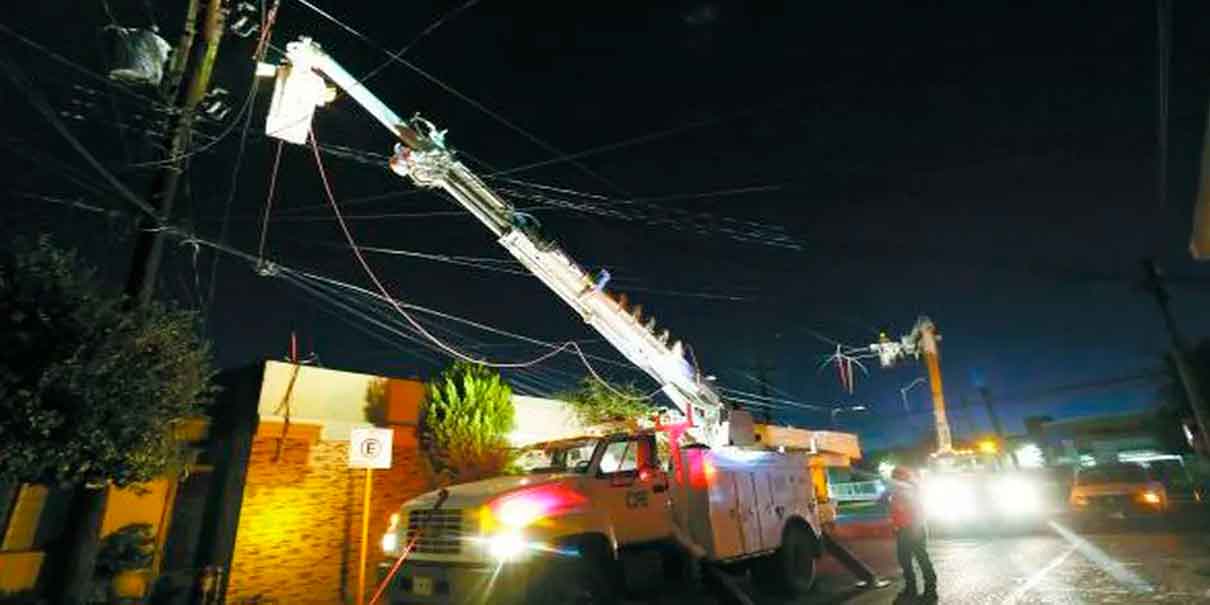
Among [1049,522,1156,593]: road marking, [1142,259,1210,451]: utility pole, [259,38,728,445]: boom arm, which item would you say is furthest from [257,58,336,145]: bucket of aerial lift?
[1142,259,1210,451]: utility pole

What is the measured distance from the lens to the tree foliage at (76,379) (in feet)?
22.4

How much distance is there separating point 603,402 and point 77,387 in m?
10.3

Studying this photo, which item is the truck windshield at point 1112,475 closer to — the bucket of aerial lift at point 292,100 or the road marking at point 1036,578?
the road marking at point 1036,578

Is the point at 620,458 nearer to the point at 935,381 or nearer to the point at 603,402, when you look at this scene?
the point at 603,402

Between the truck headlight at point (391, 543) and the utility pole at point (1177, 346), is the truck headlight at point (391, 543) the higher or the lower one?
the lower one

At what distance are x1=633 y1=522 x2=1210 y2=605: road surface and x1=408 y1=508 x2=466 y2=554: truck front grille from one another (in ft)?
8.43

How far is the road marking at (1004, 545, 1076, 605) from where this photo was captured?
28.5ft

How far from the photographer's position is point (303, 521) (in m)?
11.3

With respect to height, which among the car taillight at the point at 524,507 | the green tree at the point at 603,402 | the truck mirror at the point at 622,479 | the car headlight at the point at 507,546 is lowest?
the car headlight at the point at 507,546

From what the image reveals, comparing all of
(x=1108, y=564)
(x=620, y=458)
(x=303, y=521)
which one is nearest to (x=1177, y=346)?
(x=1108, y=564)

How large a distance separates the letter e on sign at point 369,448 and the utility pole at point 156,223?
2.92 metres

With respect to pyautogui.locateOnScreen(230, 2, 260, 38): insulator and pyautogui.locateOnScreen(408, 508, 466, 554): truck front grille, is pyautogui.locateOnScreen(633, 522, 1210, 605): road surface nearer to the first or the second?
pyautogui.locateOnScreen(408, 508, 466, 554): truck front grille

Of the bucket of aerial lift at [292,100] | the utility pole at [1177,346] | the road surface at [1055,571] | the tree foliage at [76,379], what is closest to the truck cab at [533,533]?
the road surface at [1055,571]

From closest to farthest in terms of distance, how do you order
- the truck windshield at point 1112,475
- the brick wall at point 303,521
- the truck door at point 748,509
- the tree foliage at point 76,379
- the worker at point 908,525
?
the tree foliage at point 76,379
the truck door at point 748,509
the worker at point 908,525
the brick wall at point 303,521
the truck windshield at point 1112,475
